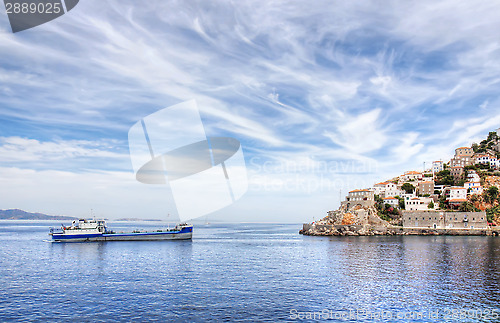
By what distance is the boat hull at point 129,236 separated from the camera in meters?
102

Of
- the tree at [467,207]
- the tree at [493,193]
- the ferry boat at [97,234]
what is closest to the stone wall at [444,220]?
the tree at [467,207]

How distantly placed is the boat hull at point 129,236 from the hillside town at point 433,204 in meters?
58.5

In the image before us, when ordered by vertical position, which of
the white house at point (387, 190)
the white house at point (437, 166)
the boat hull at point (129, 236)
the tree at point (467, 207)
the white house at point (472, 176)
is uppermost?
the white house at point (437, 166)

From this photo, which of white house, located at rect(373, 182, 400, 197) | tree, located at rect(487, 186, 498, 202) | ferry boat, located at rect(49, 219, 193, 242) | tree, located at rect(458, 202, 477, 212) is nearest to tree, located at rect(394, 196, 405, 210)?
white house, located at rect(373, 182, 400, 197)

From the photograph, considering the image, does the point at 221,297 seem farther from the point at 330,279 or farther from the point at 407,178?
the point at 407,178

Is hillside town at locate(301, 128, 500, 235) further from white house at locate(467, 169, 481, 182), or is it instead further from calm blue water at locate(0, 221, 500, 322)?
calm blue water at locate(0, 221, 500, 322)

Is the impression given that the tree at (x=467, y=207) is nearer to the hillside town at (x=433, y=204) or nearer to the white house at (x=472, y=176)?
the hillside town at (x=433, y=204)

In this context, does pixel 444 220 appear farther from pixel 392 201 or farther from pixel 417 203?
pixel 392 201

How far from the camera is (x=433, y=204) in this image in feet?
468

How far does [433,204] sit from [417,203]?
6.41m

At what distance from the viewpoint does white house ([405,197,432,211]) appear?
143500 mm

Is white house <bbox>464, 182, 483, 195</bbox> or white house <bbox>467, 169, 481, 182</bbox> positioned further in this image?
white house <bbox>467, 169, 481, 182</bbox>

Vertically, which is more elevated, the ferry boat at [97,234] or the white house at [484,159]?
Result: the white house at [484,159]

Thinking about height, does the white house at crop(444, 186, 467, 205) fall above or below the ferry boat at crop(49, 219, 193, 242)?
above
